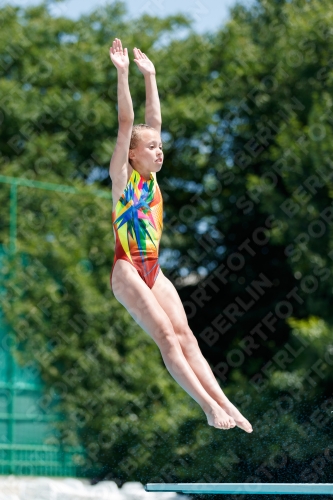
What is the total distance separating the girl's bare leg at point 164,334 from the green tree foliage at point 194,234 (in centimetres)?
698

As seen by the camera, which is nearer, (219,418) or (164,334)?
(219,418)

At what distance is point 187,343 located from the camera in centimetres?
572

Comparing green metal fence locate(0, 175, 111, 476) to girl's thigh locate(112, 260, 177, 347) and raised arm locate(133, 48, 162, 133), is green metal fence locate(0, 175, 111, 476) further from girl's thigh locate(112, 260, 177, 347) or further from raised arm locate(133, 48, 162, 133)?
girl's thigh locate(112, 260, 177, 347)

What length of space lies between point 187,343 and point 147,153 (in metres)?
1.20

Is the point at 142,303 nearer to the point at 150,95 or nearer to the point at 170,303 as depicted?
the point at 170,303

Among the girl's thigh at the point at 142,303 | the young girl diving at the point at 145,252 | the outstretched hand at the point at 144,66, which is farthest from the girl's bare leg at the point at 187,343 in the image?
the outstretched hand at the point at 144,66

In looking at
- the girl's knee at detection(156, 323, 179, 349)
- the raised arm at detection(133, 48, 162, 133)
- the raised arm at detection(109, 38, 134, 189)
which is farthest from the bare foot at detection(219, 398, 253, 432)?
the raised arm at detection(133, 48, 162, 133)

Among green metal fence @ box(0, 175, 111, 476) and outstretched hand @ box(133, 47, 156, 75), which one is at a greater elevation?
outstretched hand @ box(133, 47, 156, 75)

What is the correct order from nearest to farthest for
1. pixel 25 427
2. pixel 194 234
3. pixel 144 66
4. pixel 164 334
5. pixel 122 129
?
pixel 164 334 < pixel 122 129 < pixel 144 66 < pixel 25 427 < pixel 194 234

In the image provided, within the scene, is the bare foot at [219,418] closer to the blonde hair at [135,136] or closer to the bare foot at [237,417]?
the bare foot at [237,417]

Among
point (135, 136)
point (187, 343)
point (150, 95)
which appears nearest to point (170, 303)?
point (187, 343)

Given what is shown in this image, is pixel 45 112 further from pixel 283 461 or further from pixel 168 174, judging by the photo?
pixel 283 461

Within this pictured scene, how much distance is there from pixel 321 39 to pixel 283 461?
6.95 metres

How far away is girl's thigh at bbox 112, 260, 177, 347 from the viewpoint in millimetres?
5473
